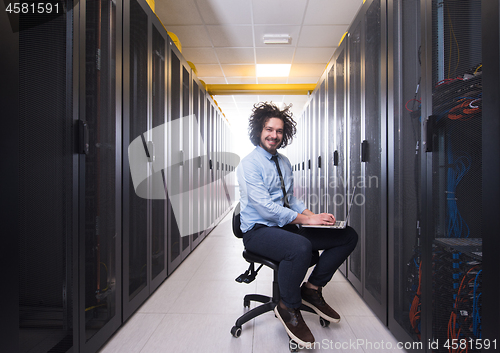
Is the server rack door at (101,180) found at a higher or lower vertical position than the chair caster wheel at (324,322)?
higher

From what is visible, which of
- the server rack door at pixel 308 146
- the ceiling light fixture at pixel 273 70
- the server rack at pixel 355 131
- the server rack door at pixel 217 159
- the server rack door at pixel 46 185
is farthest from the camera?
the server rack door at pixel 217 159

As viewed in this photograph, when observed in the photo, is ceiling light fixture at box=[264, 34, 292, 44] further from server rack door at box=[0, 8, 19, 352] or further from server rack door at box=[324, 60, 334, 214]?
server rack door at box=[0, 8, 19, 352]

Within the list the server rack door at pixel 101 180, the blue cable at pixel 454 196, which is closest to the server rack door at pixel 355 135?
the blue cable at pixel 454 196

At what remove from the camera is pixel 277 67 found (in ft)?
15.6

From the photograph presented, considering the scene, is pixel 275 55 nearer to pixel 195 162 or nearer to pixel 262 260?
pixel 195 162

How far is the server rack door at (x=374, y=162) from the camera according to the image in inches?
64.2

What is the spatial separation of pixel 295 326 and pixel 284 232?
1.48 feet

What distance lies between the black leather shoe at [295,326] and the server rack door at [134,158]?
0.89 m

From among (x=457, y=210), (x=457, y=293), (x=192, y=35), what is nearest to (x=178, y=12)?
(x=192, y=35)

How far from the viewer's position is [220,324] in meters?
1.64

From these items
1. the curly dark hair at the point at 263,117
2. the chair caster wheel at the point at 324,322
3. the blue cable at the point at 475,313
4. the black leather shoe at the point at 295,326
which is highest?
the curly dark hair at the point at 263,117

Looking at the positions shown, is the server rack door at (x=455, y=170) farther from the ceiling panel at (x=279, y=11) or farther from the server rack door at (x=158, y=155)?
the ceiling panel at (x=279, y=11)

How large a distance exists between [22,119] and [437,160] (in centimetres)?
152

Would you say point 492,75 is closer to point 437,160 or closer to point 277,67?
point 437,160
